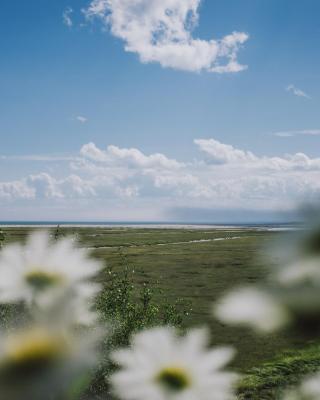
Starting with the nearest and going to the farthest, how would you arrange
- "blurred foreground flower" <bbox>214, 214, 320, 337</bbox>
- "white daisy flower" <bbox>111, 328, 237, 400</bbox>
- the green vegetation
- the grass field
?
"blurred foreground flower" <bbox>214, 214, 320, 337</bbox>
"white daisy flower" <bbox>111, 328, 237, 400</bbox>
the grass field
the green vegetation

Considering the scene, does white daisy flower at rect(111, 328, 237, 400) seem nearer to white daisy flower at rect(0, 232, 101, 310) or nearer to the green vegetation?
white daisy flower at rect(0, 232, 101, 310)

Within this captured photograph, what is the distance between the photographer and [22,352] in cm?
59

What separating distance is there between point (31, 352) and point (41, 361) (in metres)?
0.02

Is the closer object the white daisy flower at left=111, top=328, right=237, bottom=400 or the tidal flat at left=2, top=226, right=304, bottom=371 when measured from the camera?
the white daisy flower at left=111, top=328, right=237, bottom=400

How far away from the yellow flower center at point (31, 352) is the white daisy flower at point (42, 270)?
85 millimetres

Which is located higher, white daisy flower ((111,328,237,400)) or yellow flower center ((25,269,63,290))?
yellow flower center ((25,269,63,290))

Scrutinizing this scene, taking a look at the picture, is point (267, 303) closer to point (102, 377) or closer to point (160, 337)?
point (160, 337)

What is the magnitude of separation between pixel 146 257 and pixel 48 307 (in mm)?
53838

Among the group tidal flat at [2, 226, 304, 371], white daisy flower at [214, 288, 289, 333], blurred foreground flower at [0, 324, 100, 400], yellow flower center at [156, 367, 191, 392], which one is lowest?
tidal flat at [2, 226, 304, 371]

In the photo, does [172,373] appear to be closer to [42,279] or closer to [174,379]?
[174,379]

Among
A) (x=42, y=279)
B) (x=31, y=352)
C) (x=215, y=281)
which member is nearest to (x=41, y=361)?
(x=31, y=352)

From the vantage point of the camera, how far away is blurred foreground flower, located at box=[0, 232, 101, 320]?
2.43ft

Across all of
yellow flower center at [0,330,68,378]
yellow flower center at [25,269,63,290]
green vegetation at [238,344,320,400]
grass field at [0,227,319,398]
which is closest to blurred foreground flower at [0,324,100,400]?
yellow flower center at [0,330,68,378]

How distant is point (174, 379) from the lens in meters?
0.72
